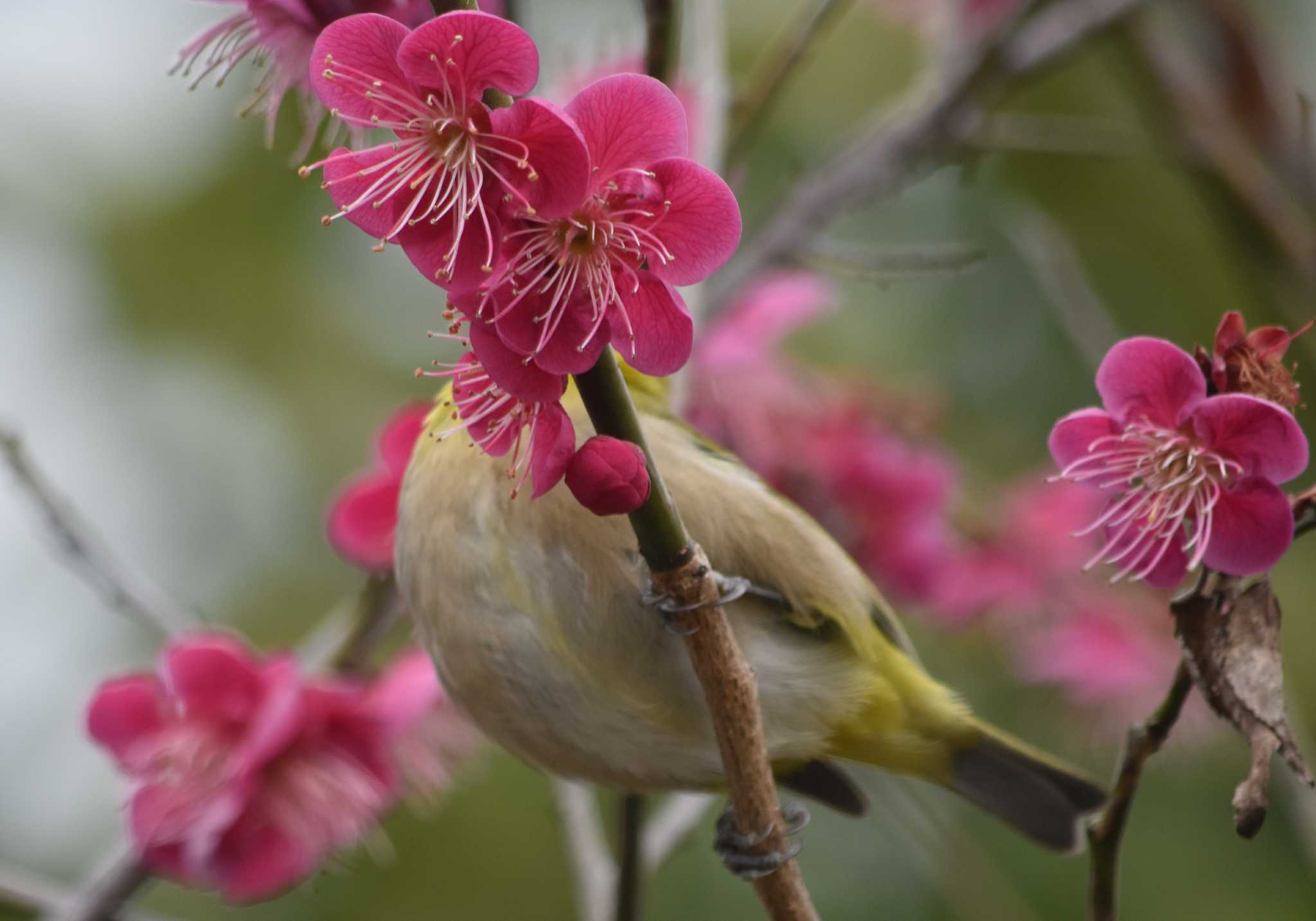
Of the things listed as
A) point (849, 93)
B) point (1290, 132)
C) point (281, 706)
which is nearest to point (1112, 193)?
point (849, 93)

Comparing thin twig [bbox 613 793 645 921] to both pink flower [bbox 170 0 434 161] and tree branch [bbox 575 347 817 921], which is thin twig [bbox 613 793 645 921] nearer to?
tree branch [bbox 575 347 817 921]

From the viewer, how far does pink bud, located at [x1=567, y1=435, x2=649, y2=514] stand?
112 centimetres

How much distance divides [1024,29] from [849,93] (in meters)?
2.89

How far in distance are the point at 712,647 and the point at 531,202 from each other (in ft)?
1.68

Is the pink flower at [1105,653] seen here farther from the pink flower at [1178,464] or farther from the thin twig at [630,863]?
the pink flower at [1178,464]

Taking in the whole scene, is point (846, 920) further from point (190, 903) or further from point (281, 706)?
point (281, 706)

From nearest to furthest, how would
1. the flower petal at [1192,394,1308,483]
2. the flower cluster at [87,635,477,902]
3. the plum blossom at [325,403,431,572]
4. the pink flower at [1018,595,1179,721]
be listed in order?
the flower petal at [1192,394,1308,483] → the flower cluster at [87,635,477,902] → the plum blossom at [325,403,431,572] → the pink flower at [1018,595,1179,721]

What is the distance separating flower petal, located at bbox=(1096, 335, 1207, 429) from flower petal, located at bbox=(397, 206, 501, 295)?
23.9 inches

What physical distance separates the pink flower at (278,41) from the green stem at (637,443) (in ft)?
1.25

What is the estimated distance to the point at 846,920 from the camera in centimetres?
427

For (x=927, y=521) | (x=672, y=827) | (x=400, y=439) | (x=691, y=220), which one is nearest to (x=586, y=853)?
(x=672, y=827)

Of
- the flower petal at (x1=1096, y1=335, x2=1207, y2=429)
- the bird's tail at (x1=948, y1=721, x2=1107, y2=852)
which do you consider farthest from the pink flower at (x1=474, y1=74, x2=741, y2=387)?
the bird's tail at (x1=948, y1=721, x2=1107, y2=852)

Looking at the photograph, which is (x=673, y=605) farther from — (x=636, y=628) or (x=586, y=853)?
(x=586, y=853)

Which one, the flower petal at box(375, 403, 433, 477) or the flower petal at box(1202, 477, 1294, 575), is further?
the flower petal at box(375, 403, 433, 477)
